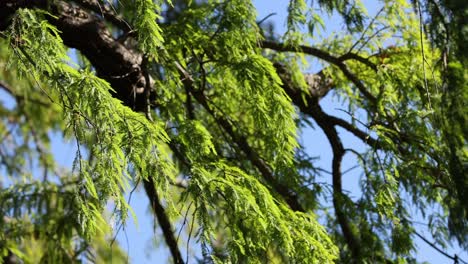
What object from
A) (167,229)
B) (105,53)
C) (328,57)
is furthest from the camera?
(328,57)

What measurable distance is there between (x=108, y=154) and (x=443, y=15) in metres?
1.11

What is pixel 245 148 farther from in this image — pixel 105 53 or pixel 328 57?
pixel 105 53

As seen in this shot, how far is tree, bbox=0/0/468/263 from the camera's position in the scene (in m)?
2.71

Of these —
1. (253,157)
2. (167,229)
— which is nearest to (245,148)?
(253,157)

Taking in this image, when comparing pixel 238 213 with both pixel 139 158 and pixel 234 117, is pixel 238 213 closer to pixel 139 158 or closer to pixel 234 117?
pixel 139 158

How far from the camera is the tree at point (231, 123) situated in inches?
107

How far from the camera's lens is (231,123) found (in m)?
4.13

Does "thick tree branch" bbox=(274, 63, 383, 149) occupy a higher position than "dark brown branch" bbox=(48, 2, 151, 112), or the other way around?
"thick tree branch" bbox=(274, 63, 383, 149)

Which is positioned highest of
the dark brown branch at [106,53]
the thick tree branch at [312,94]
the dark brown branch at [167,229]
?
the thick tree branch at [312,94]

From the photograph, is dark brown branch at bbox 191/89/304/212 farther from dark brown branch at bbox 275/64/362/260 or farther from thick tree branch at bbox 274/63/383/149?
thick tree branch at bbox 274/63/383/149

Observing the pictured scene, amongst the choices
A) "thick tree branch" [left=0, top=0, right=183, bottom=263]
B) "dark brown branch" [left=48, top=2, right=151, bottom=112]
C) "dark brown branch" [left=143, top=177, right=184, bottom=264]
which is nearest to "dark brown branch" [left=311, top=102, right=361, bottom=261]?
"dark brown branch" [left=143, top=177, right=184, bottom=264]

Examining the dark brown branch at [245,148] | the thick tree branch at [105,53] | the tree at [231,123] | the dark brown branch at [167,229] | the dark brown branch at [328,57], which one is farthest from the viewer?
the dark brown branch at [328,57]

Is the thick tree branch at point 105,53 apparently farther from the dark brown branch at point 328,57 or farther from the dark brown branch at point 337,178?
the dark brown branch at point 337,178

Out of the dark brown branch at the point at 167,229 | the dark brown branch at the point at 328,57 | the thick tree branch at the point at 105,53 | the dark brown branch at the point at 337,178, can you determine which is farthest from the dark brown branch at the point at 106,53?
the dark brown branch at the point at 337,178
